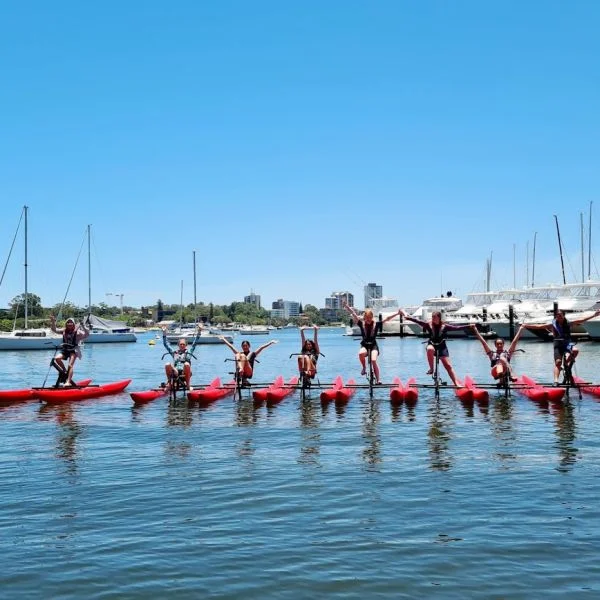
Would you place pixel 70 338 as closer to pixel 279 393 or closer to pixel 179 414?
pixel 179 414

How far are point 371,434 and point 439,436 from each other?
1.43 m

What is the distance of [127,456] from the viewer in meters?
13.4

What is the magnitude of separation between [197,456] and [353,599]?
6950mm

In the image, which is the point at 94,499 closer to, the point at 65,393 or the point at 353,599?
the point at 353,599

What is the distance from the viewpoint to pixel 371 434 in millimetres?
15414

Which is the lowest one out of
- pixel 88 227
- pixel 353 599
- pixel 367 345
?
pixel 353 599

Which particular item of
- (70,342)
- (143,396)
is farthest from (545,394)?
(70,342)

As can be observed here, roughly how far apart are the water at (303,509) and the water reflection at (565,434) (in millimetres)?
95

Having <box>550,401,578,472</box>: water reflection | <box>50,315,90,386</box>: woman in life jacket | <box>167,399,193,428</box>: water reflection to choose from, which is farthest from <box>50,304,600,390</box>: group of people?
<box>550,401,578,472</box>: water reflection

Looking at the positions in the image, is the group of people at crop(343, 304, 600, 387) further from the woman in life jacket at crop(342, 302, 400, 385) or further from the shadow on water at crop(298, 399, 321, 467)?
the shadow on water at crop(298, 399, 321, 467)

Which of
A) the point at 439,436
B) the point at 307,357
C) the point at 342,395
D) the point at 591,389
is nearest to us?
the point at 439,436

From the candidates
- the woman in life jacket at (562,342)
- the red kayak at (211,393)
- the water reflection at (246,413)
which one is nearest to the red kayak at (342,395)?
the water reflection at (246,413)

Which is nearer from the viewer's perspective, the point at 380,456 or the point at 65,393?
the point at 380,456

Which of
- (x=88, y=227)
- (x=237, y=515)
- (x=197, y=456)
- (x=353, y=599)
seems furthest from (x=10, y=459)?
(x=88, y=227)
